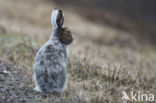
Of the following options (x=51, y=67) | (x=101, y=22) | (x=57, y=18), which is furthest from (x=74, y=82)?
(x=101, y=22)

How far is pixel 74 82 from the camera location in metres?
8.66

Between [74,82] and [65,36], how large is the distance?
1.08m

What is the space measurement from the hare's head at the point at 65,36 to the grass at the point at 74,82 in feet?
3.11

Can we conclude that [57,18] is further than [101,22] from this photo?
No

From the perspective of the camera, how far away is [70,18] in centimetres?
2583

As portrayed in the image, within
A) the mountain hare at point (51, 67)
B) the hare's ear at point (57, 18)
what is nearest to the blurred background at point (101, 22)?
the hare's ear at point (57, 18)

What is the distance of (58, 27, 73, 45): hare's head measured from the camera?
835cm

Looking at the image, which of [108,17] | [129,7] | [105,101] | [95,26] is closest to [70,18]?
[95,26]

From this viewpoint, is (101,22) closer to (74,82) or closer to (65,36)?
(74,82)

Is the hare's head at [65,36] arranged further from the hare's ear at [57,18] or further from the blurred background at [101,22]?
the blurred background at [101,22]

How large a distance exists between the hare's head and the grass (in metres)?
0.95

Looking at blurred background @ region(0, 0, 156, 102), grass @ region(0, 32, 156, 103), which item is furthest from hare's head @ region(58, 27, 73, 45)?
blurred background @ region(0, 0, 156, 102)

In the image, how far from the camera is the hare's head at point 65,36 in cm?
835

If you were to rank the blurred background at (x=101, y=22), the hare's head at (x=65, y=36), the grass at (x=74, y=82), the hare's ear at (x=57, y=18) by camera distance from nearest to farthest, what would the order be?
the grass at (x=74, y=82), the hare's ear at (x=57, y=18), the hare's head at (x=65, y=36), the blurred background at (x=101, y=22)
